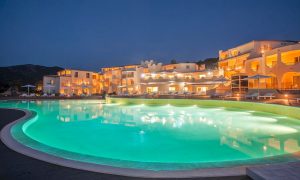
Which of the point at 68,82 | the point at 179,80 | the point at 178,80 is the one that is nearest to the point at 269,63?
the point at 179,80

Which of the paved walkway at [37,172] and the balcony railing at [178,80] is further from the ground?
the balcony railing at [178,80]

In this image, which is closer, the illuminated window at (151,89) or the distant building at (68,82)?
the illuminated window at (151,89)

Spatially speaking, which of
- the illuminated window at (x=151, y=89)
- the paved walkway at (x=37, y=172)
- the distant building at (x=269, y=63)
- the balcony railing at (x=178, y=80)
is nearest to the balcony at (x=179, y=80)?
the balcony railing at (x=178, y=80)

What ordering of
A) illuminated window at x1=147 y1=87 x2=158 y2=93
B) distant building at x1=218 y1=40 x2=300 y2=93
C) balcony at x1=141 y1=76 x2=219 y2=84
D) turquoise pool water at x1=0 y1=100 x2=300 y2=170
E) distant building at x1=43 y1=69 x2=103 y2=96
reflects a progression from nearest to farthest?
turquoise pool water at x1=0 y1=100 x2=300 y2=170 → distant building at x1=218 y1=40 x2=300 y2=93 → balcony at x1=141 y1=76 x2=219 y2=84 → illuminated window at x1=147 y1=87 x2=158 y2=93 → distant building at x1=43 y1=69 x2=103 y2=96

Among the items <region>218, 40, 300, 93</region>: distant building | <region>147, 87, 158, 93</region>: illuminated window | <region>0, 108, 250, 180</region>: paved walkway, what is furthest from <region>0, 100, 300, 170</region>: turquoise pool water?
<region>147, 87, 158, 93</region>: illuminated window

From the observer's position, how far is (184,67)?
39.1 metres

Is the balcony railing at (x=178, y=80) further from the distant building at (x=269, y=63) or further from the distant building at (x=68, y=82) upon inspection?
the distant building at (x=68, y=82)

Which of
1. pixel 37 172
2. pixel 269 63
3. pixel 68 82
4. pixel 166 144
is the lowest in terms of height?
pixel 166 144

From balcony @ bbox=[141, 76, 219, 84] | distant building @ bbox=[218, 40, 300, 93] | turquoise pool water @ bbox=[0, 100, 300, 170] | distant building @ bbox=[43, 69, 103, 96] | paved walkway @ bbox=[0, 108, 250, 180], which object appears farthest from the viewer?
distant building @ bbox=[43, 69, 103, 96]

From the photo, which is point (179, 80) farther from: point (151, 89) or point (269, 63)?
point (269, 63)

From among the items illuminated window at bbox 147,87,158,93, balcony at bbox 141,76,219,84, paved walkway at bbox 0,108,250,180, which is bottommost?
paved walkway at bbox 0,108,250,180

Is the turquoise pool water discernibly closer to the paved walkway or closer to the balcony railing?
the paved walkway

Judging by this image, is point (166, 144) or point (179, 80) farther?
point (179, 80)

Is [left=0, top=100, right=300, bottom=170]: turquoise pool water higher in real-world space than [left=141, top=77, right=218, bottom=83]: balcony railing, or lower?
lower
